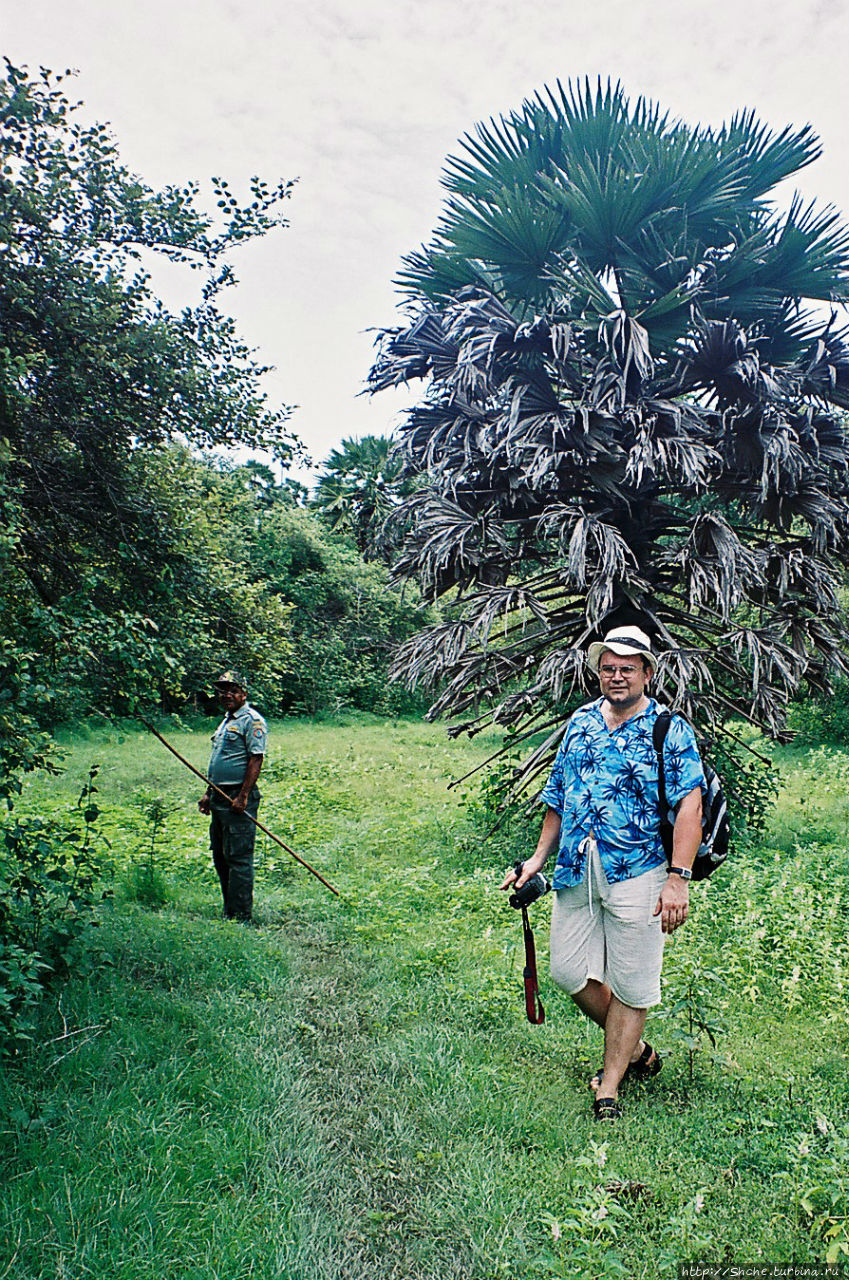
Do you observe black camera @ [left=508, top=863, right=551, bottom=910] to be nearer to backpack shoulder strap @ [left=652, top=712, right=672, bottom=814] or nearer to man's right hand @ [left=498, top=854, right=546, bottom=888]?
man's right hand @ [left=498, top=854, right=546, bottom=888]

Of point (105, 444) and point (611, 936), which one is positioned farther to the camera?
point (105, 444)

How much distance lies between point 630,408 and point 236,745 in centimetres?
382

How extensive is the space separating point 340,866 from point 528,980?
4031mm

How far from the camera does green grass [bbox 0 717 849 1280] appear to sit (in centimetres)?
258

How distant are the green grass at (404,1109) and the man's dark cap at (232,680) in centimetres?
156

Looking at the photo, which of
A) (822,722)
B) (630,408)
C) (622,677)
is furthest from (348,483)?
(622,677)

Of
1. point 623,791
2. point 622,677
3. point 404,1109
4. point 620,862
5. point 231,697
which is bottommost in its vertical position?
point 404,1109

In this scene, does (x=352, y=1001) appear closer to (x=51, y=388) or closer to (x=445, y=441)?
(x=51, y=388)

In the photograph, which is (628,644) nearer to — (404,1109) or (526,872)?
(526,872)

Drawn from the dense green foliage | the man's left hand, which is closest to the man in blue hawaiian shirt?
the man's left hand

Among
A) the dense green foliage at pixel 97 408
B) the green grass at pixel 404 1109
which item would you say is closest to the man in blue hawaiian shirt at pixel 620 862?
the green grass at pixel 404 1109

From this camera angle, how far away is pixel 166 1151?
295cm

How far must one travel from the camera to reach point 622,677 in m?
3.50

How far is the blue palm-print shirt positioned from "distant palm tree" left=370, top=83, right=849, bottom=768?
2.89 metres
